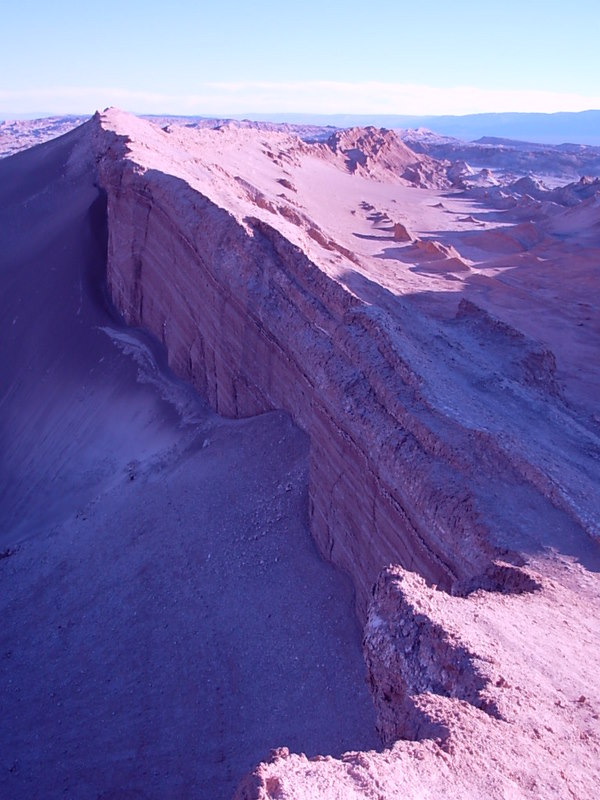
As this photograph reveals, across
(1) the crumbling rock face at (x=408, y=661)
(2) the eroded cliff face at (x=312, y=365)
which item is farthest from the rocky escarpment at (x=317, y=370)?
(1) the crumbling rock face at (x=408, y=661)

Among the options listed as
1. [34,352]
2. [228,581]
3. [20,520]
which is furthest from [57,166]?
[228,581]

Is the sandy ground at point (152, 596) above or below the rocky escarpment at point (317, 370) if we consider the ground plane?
below

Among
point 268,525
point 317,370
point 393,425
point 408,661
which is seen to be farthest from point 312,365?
point 408,661

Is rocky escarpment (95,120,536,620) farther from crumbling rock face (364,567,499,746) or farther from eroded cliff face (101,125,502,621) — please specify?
crumbling rock face (364,567,499,746)

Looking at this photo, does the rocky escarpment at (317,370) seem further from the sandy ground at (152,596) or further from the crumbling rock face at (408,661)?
the crumbling rock face at (408,661)

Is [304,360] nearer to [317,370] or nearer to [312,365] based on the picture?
[312,365]

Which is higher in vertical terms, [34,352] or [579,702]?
[579,702]

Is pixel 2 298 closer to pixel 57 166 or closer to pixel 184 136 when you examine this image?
pixel 57 166

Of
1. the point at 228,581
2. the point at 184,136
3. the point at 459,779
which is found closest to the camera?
the point at 459,779

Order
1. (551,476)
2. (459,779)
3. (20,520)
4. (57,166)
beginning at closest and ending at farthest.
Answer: (459,779)
(551,476)
(20,520)
(57,166)
